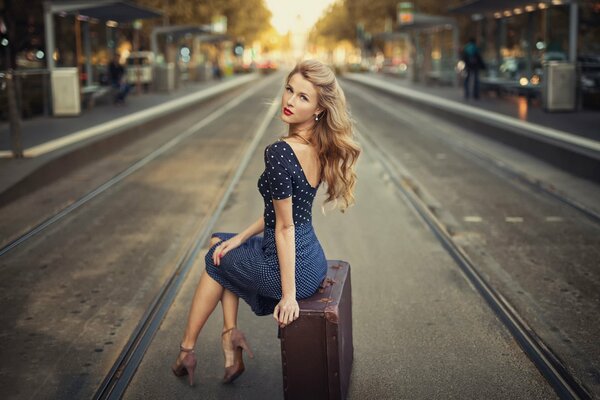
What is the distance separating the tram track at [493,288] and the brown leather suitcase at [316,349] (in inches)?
43.7

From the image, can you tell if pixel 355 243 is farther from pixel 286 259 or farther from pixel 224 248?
pixel 286 259

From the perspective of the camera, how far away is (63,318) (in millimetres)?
5066

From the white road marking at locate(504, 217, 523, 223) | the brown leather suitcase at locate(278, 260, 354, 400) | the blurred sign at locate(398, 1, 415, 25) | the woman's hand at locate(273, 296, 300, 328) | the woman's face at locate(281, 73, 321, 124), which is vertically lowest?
the white road marking at locate(504, 217, 523, 223)

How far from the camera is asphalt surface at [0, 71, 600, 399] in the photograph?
4.11m

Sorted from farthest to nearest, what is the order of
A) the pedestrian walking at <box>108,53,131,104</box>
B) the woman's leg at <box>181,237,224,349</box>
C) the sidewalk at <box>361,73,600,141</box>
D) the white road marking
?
the pedestrian walking at <box>108,53,131,104</box> < the sidewalk at <box>361,73,600,141</box> < the white road marking < the woman's leg at <box>181,237,224,349</box>

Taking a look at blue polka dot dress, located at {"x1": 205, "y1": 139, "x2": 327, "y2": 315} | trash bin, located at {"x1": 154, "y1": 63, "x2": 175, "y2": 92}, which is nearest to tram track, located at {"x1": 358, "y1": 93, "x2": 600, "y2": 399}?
blue polka dot dress, located at {"x1": 205, "y1": 139, "x2": 327, "y2": 315}

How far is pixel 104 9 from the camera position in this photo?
2209 cm

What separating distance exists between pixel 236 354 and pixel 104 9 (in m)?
19.6

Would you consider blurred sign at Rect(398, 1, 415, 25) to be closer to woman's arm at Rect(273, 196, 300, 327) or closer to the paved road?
the paved road

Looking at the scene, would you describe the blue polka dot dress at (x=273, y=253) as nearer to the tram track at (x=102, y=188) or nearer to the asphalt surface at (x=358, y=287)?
the asphalt surface at (x=358, y=287)

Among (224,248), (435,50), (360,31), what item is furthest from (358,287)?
(360,31)

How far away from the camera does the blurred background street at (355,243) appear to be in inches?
166

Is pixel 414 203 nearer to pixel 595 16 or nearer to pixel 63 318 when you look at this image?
pixel 63 318

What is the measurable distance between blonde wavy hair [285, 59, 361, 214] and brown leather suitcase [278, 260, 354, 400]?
518 mm
